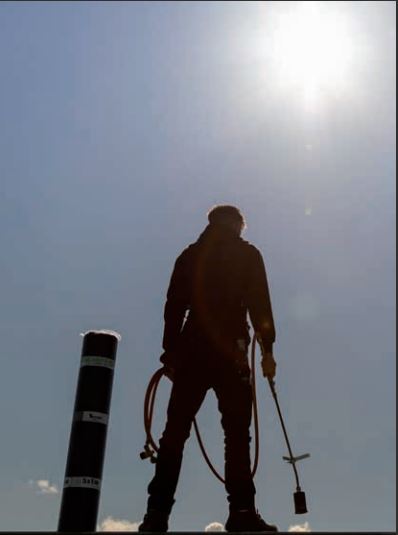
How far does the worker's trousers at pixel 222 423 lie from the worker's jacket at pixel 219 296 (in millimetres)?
287

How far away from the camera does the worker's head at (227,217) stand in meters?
7.58

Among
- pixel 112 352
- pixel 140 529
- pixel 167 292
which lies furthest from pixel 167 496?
pixel 167 292

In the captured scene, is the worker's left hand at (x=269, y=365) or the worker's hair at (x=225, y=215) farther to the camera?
the worker's hair at (x=225, y=215)

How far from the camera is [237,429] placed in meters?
6.86

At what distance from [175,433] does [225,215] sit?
2.37 meters

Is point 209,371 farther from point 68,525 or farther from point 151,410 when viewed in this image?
point 68,525

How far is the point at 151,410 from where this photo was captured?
7.64 meters

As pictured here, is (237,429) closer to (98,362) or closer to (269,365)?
(269,365)

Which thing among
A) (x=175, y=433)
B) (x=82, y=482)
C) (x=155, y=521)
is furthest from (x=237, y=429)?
(x=82, y=482)

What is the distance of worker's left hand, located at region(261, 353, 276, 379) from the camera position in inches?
285

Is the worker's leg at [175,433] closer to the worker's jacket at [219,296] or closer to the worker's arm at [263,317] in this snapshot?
the worker's jacket at [219,296]

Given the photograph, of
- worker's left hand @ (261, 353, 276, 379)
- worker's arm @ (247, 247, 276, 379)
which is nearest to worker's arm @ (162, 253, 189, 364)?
worker's arm @ (247, 247, 276, 379)

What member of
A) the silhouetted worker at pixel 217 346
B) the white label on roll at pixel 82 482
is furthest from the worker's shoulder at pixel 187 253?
the white label on roll at pixel 82 482

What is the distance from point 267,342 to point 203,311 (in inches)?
29.0
